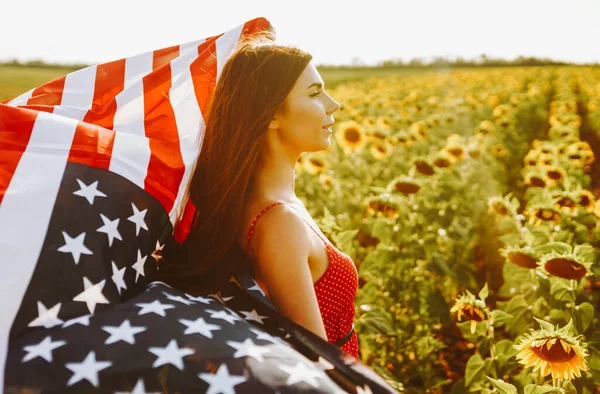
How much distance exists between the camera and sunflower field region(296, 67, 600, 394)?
2.69 metres

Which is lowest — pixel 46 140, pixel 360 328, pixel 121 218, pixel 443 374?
pixel 443 374

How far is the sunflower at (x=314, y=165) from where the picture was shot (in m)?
5.55

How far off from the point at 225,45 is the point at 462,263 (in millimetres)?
3192

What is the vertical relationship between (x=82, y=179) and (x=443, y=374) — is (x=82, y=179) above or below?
above

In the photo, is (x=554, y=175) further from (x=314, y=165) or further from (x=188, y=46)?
(x=188, y=46)

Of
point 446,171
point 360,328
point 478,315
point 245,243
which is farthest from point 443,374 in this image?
point 245,243

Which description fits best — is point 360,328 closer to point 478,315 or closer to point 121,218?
point 478,315

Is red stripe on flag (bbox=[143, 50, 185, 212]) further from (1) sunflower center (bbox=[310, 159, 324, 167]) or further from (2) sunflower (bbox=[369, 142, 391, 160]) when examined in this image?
(2) sunflower (bbox=[369, 142, 391, 160])

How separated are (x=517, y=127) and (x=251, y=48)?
33.3 ft

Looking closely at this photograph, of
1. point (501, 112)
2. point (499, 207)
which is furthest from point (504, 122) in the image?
point (499, 207)

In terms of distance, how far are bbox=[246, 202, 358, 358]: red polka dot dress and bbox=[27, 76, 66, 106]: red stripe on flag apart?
3.22 feet

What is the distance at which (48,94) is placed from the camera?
209 cm

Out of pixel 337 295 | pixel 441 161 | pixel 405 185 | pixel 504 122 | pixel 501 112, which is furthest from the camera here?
pixel 501 112

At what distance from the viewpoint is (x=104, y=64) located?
223 centimetres
